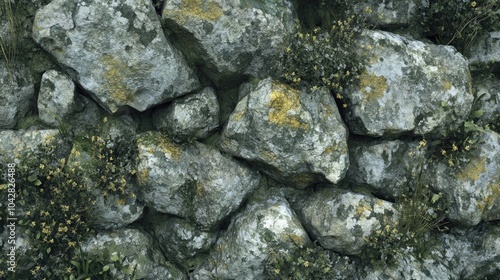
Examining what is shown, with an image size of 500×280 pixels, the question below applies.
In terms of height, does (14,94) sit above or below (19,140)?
above

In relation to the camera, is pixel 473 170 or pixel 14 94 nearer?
pixel 14 94

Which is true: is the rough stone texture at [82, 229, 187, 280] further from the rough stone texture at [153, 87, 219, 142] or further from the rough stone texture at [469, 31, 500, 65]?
the rough stone texture at [469, 31, 500, 65]

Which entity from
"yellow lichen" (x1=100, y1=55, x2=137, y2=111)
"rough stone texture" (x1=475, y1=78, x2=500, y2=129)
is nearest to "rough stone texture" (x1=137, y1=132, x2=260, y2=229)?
"yellow lichen" (x1=100, y1=55, x2=137, y2=111)

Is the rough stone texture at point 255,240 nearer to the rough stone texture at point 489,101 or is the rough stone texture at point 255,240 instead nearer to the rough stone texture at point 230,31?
the rough stone texture at point 230,31

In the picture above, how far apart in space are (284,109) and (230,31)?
1448 millimetres

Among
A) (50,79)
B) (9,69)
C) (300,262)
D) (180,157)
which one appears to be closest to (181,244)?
(180,157)

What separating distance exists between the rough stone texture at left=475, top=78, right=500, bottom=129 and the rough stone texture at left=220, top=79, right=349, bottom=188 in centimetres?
262

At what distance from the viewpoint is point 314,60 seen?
6512mm

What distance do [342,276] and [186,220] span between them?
2698 mm

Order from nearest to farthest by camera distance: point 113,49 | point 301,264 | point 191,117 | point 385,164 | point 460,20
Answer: point 113,49 → point 301,264 → point 191,117 → point 385,164 → point 460,20

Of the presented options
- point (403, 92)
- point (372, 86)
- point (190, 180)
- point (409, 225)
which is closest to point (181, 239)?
point (190, 180)

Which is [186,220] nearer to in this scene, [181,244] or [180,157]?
[181,244]

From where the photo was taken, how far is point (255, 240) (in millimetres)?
6691

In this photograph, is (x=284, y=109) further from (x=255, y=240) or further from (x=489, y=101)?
(x=489, y=101)
